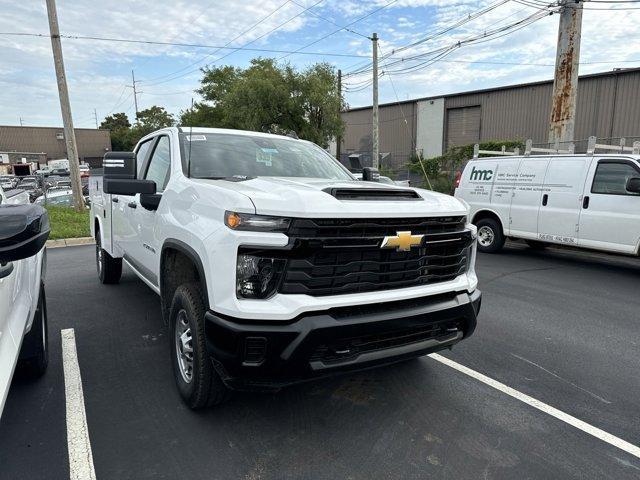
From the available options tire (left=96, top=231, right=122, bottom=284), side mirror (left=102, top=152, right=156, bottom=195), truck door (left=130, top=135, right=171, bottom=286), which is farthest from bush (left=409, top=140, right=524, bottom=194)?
side mirror (left=102, top=152, right=156, bottom=195)

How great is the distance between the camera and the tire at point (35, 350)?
322 cm

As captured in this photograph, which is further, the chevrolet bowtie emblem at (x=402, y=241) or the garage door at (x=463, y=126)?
the garage door at (x=463, y=126)

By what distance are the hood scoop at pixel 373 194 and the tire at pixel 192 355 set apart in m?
1.04

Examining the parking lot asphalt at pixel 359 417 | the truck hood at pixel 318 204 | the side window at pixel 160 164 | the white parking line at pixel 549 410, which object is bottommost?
the white parking line at pixel 549 410

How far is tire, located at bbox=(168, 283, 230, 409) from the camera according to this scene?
8.93 ft

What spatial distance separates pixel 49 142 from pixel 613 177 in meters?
83.6

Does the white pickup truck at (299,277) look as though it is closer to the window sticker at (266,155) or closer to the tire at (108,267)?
the window sticker at (266,155)

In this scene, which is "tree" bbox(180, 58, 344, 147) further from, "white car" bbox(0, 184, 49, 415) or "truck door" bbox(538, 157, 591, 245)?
"white car" bbox(0, 184, 49, 415)

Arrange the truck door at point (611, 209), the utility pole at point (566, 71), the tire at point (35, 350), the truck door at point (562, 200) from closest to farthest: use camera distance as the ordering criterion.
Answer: the tire at point (35, 350) < the truck door at point (611, 209) < the truck door at point (562, 200) < the utility pole at point (566, 71)

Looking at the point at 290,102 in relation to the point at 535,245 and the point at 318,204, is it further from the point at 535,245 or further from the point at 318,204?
the point at 318,204

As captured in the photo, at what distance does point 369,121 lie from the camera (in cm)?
4009

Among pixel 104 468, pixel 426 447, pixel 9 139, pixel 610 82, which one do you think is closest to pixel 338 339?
pixel 426 447

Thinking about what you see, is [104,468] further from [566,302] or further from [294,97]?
[294,97]

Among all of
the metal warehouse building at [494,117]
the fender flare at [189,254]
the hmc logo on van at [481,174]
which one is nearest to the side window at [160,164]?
the fender flare at [189,254]
